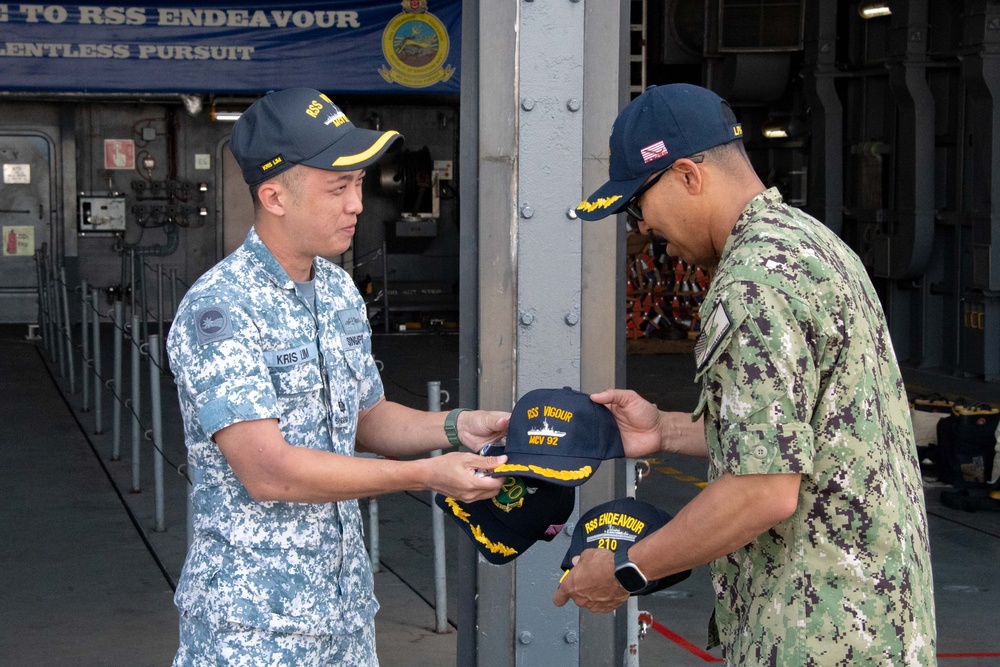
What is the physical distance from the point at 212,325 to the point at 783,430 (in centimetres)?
111

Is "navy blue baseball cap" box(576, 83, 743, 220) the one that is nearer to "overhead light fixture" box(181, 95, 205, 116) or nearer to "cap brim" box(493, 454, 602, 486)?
"cap brim" box(493, 454, 602, 486)

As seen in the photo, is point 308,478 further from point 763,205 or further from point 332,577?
point 763,205

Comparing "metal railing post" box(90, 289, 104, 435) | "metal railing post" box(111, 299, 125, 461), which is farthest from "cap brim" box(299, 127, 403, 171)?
"metal railing post" box(90, 289, 104, 435)

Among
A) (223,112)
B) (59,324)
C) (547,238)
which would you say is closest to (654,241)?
(223,112)

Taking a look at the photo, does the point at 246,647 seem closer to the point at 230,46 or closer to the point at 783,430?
the point at 783,430

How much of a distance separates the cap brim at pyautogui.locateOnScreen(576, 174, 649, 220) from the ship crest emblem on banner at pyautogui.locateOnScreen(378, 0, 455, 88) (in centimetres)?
1051

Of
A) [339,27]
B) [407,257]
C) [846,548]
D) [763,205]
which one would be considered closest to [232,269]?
[763,205]

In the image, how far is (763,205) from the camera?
234 centimetres

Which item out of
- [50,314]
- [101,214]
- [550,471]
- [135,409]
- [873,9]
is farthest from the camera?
[101,214]

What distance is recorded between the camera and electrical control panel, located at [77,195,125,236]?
1747 centimetres

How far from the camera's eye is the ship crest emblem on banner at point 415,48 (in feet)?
41.4

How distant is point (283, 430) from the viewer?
8.12ft

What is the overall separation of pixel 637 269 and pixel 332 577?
14.2 meters

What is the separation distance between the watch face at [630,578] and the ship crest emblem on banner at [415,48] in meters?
10.9
